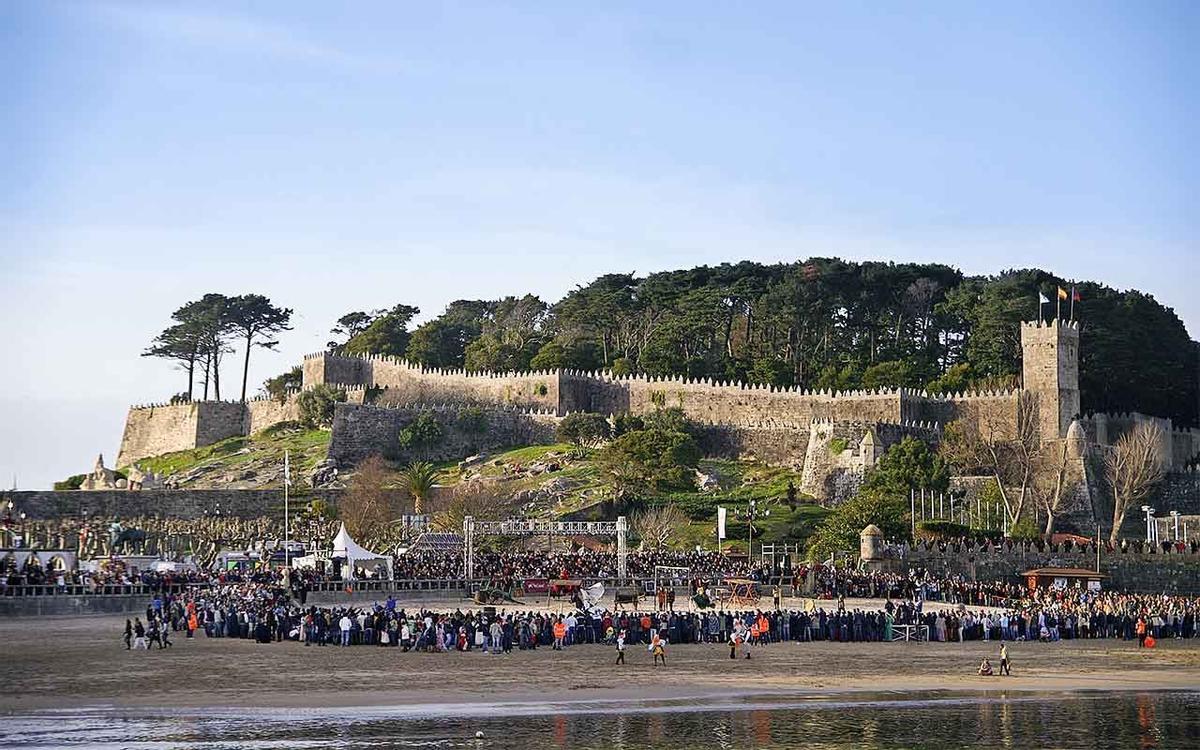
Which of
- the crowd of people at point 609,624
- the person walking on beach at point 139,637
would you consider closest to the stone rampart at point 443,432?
the crowd of people at point 609,624

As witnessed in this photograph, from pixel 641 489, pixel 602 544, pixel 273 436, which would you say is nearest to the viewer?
pixel 602 544

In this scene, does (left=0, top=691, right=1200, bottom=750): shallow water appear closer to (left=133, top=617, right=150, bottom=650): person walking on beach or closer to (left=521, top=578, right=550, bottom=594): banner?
(left=133, top=617, right=150, bottom=650): person walking on beach

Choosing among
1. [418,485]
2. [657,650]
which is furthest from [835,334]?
[657,650]

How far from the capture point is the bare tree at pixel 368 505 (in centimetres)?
7750

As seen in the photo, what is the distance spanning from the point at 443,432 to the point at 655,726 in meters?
68.2

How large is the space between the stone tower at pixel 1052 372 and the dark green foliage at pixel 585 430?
21.7 m

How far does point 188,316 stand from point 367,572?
208 feet

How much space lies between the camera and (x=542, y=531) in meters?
68.4

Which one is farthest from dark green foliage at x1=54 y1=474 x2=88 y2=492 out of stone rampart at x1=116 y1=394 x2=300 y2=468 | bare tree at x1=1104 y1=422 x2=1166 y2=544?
bare tree at x1=1104 y1=422 x2=1166 y2=544

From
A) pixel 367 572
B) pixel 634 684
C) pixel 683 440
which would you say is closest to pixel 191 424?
pixel 683 440

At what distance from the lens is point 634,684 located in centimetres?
3481

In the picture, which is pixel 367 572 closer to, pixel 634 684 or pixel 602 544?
pixel 602 544

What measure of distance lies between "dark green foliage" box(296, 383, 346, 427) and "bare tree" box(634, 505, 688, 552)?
3206cm

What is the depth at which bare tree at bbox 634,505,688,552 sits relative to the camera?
241ft
